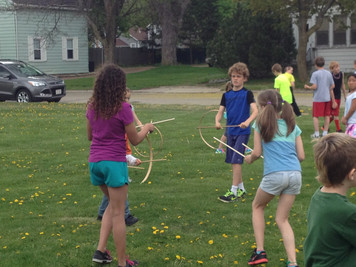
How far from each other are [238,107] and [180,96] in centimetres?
1950

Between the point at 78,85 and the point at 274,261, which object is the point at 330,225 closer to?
the point at 274,261

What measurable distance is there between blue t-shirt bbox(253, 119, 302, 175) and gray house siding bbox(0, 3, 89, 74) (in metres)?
34.1

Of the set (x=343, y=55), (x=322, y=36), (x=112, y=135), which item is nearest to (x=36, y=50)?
(x=322, y=36)

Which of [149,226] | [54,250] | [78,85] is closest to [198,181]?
[149,226]

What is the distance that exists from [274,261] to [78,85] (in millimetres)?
30916

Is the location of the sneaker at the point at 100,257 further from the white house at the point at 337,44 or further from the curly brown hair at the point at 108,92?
the white house at the point at 337,44

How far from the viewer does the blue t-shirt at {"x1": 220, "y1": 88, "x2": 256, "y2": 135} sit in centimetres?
772

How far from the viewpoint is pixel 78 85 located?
116 feet

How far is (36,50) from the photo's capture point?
137 ft

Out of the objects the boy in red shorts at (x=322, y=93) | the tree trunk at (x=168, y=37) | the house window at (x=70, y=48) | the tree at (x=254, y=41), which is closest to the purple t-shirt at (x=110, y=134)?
the boy in red shorts at (x=322, y=93)

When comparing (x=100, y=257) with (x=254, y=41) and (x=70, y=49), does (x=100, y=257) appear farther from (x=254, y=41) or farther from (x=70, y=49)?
(x=70, y=49)

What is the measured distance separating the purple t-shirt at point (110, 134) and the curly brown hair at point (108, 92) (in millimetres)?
58

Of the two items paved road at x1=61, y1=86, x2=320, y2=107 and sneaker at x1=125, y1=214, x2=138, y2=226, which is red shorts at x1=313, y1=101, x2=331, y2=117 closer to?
sneaker at x1=125, y1=214, x2=138, y2=226

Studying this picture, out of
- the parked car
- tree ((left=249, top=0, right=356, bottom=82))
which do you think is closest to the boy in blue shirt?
the parked car
